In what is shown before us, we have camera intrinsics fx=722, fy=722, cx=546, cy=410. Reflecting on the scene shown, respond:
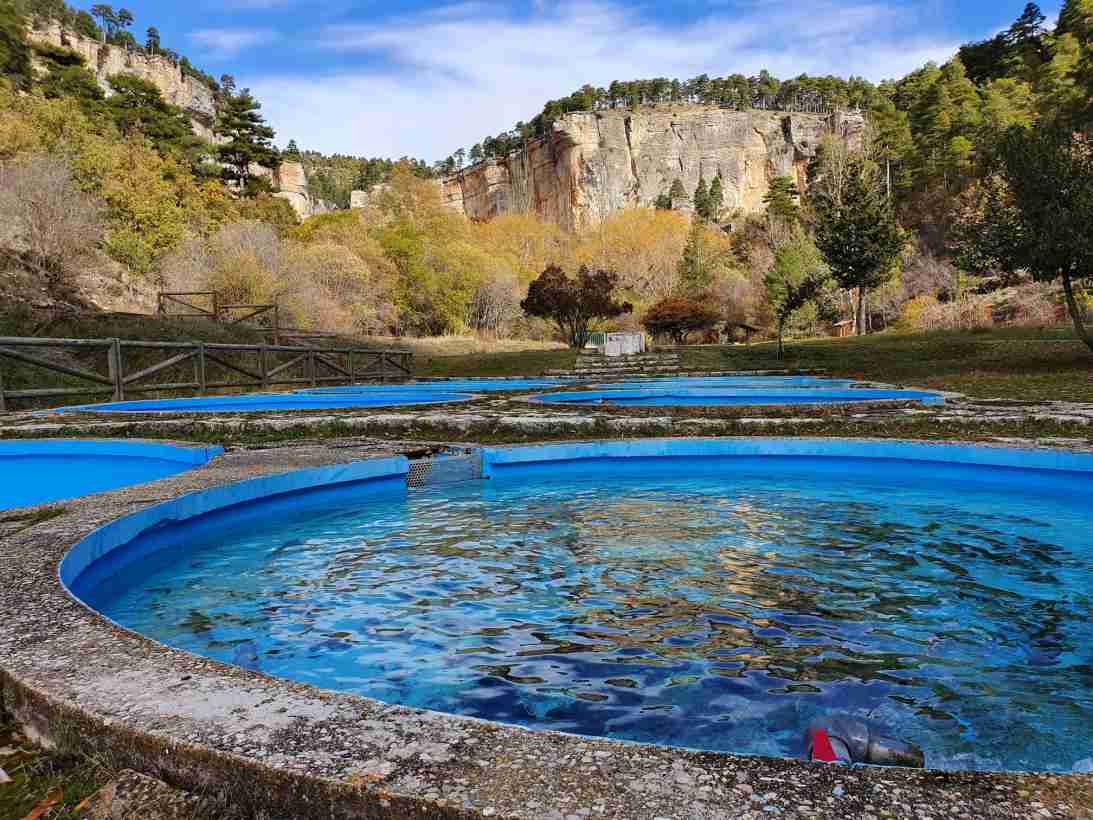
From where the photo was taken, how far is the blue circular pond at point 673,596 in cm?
244

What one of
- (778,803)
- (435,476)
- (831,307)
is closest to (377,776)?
(778,803)

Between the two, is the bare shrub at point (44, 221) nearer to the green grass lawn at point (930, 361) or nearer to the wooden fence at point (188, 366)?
the wooden fence at point (188, 366)

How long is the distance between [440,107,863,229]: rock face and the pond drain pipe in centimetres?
10419

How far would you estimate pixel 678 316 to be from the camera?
39.3 meters

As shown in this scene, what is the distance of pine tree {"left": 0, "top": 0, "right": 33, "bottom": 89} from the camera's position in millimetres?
43688

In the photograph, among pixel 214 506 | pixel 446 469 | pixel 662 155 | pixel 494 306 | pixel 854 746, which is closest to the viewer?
pixel 854 746

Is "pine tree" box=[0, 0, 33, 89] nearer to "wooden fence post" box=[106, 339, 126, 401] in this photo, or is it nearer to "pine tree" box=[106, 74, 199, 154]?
"pine tree" box=[106, 74, 199, 154]

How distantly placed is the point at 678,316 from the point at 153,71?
84.5 metres

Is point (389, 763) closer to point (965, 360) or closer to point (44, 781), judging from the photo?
point (44, 781)

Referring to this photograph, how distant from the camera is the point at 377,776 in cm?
123

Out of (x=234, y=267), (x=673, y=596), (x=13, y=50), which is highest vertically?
(x=13, y=50)

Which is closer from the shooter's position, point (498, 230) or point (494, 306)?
point (494, 306)

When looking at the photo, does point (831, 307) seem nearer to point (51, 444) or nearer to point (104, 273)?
point (104, 273)

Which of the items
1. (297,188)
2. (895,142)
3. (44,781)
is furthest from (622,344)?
(297,188)
